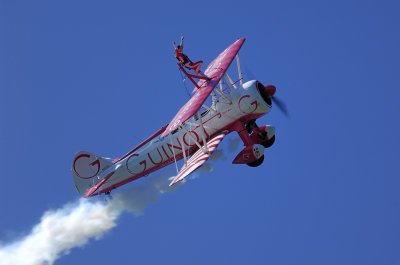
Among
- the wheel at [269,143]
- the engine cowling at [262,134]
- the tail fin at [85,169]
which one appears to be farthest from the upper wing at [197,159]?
the tail fin at [85,169]

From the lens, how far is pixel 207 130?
2573cm

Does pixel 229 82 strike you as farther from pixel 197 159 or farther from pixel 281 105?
pixel 197 159

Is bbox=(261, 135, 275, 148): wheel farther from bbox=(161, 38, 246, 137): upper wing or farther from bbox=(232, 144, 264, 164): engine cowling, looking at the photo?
bbox=(161, 38, 246, 137): upper wing

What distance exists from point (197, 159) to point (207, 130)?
182cm

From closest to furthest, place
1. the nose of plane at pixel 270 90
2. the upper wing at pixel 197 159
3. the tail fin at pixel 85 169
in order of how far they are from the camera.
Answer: the upper wing at pixel 197 159 → the nose of plane at pixel 270 90 → the tail fin at pixel 85 169

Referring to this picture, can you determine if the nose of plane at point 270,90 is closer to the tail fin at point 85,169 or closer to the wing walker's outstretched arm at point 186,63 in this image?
the wing walker's outstretched arm at point 186,63

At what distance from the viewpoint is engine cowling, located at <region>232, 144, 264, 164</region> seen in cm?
2456

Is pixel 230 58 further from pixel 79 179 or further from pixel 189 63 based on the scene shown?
pixel 79 179

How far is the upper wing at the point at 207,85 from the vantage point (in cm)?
2345

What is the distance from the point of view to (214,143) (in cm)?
2467

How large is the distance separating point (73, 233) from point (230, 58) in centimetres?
1069

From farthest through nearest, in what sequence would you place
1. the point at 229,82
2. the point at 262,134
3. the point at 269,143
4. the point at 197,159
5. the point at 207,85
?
the point at 269,143 → the point at 262,134 → the point at 229,82 → the point at 207,85 → the point at 197,159

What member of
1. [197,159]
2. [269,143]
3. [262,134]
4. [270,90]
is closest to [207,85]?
[270,90]

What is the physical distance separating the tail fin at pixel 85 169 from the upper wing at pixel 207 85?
5410 mm
